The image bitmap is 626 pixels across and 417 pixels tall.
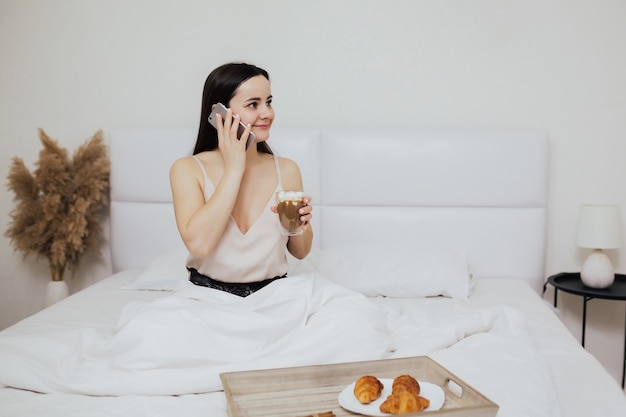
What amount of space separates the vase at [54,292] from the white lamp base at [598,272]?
92.9 inches

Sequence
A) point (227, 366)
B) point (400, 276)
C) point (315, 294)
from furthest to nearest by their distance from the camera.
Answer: point (400, 276) → point (315, 294) → point (227, 366)

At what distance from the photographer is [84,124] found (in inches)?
124

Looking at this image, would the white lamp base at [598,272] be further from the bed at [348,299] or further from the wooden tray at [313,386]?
the wooden tray at [313,386]

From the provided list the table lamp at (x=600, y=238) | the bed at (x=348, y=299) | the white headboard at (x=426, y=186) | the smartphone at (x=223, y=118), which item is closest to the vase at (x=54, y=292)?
the bed at (x=348, y=299)

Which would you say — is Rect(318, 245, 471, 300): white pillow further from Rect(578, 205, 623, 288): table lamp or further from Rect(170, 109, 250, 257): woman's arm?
Rect(170, 109, 250, 257): woman's arm

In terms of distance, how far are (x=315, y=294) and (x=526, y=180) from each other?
1.47 metres

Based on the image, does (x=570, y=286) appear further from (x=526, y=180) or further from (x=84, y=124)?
(x=84, y=124)

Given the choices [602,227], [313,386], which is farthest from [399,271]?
[313,386]

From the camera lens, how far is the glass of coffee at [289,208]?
1802 mm

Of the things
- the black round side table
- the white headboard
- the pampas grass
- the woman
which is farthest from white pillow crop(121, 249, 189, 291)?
the black round side table

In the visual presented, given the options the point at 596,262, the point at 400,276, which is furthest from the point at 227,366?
the point at 596,262

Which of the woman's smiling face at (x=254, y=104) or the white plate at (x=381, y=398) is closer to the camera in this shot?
the white plate at (x=381, y=398)

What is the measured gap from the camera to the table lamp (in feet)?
8.71

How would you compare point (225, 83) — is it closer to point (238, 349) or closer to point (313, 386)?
point (238, 349)
